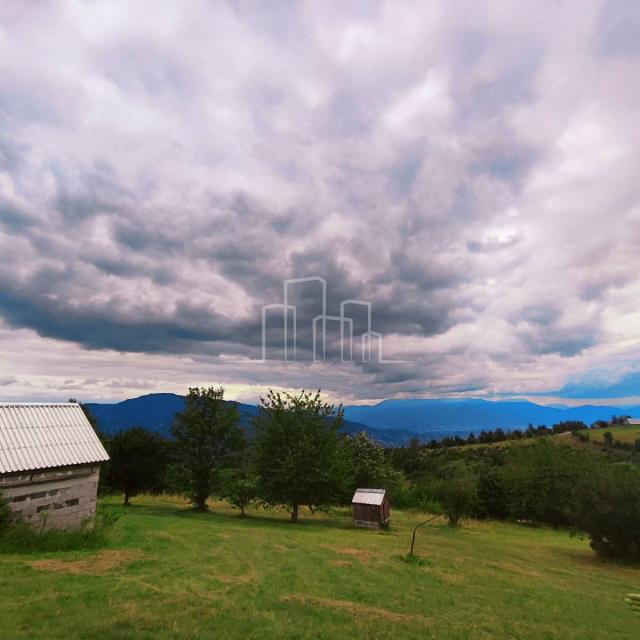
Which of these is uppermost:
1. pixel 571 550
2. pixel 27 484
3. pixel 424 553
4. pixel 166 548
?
pixel 27 484

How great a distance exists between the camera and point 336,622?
10.8 metres

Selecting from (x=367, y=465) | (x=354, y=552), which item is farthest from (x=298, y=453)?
(x=367, y=465)

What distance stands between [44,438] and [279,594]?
13.6 meters

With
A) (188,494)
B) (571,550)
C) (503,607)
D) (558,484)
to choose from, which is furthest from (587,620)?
(558,484)

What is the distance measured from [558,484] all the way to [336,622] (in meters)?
56.3

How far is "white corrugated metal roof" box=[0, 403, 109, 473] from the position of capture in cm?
1742

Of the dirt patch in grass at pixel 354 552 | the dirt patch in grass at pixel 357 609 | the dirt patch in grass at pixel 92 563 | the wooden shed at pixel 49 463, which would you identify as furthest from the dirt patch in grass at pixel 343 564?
the wooden shed at pixel 49 463

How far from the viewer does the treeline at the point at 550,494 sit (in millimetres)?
29641

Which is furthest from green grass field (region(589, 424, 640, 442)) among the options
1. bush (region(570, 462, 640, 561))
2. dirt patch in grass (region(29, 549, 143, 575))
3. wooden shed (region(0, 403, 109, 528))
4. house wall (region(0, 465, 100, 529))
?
dirt patch in grass (region(29, 549, 143, 575))

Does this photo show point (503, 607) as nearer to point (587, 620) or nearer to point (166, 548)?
point (587, 620)

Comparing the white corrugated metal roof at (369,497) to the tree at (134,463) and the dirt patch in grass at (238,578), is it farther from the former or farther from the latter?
the dirt patch in grass at (238,578)

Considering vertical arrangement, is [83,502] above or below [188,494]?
above

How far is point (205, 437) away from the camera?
1576 inches

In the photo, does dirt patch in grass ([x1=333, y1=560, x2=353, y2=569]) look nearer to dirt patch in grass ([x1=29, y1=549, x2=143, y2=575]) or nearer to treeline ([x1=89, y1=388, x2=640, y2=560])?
dirt patch in grass ([x1=29, y1=549, x2=143, y2=575])
